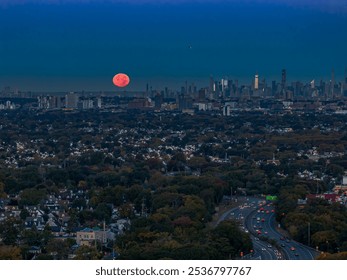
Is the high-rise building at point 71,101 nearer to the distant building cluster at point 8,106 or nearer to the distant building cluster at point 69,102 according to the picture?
the distant building cluster at point 69,102

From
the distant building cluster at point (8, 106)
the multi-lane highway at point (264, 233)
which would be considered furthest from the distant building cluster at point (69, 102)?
the multi-lane highway at point (264, 233)

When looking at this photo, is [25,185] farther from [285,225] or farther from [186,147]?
[186,147]

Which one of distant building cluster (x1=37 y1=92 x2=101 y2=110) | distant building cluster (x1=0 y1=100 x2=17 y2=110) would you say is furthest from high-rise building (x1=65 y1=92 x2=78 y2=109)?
distant building cluster (x1=0 y1=100 x2=17 y2=110)

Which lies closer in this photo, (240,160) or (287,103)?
(240,160)

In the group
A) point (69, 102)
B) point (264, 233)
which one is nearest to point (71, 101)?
point (69, 102)

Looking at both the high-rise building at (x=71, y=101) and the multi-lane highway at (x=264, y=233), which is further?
the high-rise building at (x=71, y=101)

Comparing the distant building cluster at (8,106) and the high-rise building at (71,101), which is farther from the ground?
the high-rise building at (71,101)

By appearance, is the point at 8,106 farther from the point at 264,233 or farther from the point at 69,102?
the point at 264,233

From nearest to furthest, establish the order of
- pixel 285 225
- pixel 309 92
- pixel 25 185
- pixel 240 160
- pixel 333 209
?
pixel 285 225
pixel 333 209
pixel 25 185
pixel 240 160
pixel 309 92

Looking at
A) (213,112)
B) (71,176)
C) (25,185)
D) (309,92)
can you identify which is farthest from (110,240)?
(309,92)
